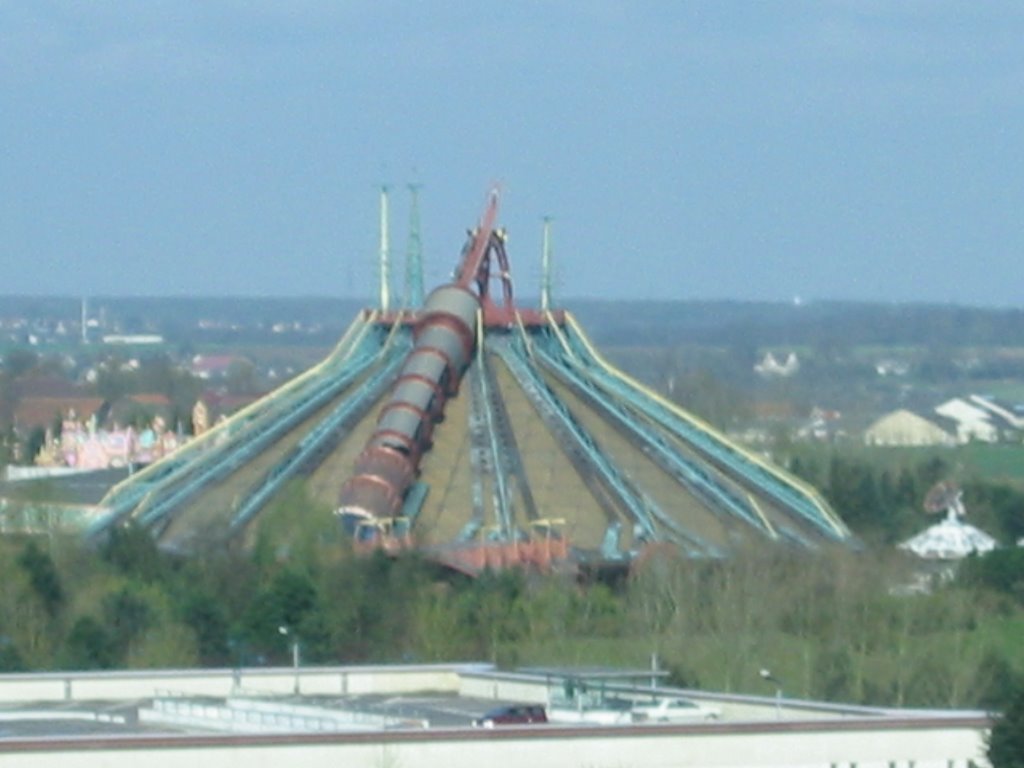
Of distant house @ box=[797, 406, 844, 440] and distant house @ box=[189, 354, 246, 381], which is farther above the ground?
distant house @ box=[189, 354, 246, 381]

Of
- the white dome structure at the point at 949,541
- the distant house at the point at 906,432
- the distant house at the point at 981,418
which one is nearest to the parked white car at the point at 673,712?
the white dome structure at the point at 949,541

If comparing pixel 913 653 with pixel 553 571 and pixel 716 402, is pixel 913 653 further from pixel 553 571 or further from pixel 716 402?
pixel 716 402

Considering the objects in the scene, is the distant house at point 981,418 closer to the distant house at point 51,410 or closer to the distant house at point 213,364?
the distant house at point 51,410

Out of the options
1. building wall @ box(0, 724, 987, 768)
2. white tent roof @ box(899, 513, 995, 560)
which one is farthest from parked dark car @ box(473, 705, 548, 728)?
white tent roof @ box(899, 513, 995, 560)

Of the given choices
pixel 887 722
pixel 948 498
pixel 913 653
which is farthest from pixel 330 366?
pixel 887 722

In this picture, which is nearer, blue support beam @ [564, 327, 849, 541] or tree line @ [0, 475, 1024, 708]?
tree line @ [0, 475, 1024, 708]

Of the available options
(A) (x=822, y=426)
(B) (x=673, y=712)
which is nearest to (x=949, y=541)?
(B) (x=673, y=712)

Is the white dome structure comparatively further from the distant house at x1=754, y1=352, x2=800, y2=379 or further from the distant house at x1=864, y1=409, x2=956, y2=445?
the distant house at x1=754, y1=352, x2=800, y2=379
